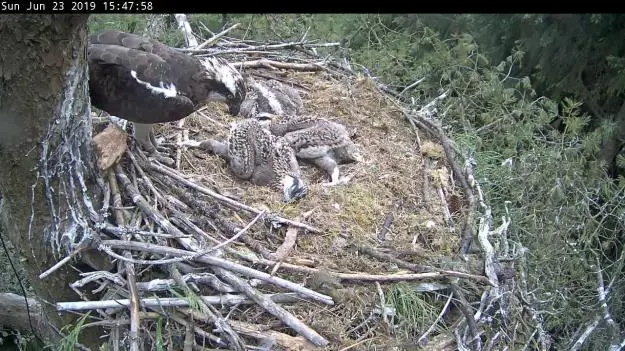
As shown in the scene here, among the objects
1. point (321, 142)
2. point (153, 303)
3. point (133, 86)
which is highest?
point (133, 86)

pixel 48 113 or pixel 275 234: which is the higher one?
pixel 48 113

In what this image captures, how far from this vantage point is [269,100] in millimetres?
5086

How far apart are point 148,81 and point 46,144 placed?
30.1 inches

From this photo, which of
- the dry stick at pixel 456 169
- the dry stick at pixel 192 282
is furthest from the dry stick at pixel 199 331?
the dry stick at pixel 456 169

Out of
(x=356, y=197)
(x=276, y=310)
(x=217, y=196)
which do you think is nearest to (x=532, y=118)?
(x=356, y=197)

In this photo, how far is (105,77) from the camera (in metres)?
3.70

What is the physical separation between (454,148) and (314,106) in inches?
42.4

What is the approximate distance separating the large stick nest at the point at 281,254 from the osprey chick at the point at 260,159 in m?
0.07

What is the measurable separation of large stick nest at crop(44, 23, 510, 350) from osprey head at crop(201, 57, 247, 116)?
1.53ft

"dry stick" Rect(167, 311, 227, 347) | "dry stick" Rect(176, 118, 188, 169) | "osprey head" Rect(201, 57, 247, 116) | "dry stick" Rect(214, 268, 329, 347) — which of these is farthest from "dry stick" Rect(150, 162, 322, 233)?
"dry stick" Rect(167, 311, 227, 347)

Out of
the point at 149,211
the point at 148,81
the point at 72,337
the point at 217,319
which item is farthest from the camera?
the point at 148,81

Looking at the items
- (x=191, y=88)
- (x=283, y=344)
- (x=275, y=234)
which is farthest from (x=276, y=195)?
(x=283, y=344)

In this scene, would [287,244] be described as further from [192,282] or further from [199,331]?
[199,331]

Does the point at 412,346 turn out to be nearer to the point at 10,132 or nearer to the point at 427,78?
the point at 10,132
